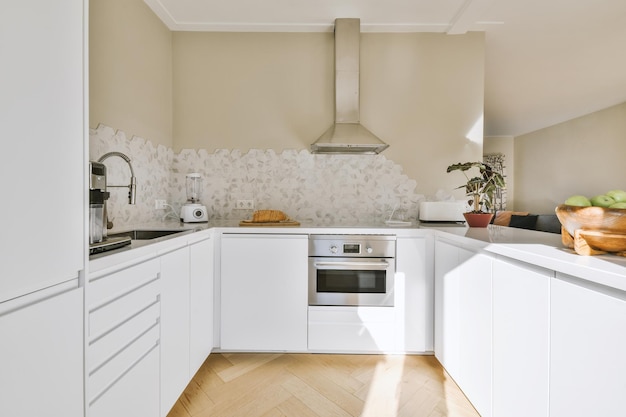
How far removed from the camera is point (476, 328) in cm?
139

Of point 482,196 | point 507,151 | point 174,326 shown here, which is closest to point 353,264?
point 482,196

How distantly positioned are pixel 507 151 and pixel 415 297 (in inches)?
277

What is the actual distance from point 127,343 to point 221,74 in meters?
2.36

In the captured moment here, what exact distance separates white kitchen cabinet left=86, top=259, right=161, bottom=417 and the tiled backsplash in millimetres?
1454

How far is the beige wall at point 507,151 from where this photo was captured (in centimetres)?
729

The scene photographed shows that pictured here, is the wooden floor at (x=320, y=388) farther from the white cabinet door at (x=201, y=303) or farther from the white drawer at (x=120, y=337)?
the white drawer at (x=120, y=337)

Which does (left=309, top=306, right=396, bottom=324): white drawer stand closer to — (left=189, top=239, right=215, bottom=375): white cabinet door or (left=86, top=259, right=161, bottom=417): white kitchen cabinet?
(left=189, top=239, right=215, bottom=375): white cabinet door

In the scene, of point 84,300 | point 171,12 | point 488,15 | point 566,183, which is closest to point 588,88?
point 566,183

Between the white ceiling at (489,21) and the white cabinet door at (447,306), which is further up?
the white ceiling at (489,21)

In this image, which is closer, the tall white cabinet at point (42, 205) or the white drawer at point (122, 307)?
the tall white cabinet at point (42, 205)

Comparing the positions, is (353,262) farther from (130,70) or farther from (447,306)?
(130,70)

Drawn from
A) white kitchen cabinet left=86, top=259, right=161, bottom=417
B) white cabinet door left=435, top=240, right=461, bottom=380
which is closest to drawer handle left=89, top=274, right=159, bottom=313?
white kitchen cabinet left=86, top=259, right=161, bottom=417

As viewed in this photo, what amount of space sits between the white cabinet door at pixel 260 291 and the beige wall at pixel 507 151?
7.11 metres

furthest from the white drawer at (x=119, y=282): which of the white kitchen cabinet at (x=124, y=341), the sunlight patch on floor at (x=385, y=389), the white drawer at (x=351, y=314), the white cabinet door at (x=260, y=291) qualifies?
the sunlight patch on floor at (x=385, y=389)
